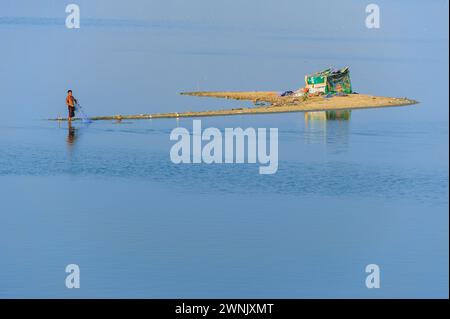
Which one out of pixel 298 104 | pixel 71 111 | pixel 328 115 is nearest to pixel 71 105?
pixel 71 111

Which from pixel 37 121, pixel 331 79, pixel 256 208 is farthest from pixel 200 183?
pixel 331 79

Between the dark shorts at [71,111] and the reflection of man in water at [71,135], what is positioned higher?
the dark shorts at [71,111]

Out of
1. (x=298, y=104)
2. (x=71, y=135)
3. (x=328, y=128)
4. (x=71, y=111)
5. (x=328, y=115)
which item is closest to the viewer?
(x=71, y=135)

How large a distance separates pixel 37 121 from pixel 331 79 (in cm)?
1575

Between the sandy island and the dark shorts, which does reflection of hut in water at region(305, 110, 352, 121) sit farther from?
the dark shorts

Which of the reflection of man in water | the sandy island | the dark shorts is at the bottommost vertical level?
the reflection of man in water

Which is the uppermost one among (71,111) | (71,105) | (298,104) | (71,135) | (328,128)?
(298,104)

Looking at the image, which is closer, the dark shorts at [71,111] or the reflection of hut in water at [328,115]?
the dark shorts at [71,111]

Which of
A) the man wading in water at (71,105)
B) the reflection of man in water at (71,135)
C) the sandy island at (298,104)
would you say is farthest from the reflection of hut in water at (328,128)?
the man wading in water at (71,105)

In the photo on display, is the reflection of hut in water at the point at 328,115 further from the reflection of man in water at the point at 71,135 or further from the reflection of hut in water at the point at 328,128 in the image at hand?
the reflection of man in water at the point at 71,135

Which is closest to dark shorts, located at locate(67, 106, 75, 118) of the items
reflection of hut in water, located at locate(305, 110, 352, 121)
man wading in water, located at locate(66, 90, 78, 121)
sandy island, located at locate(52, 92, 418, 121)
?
man wading in water, located at locate(66, 90, 78, 121)

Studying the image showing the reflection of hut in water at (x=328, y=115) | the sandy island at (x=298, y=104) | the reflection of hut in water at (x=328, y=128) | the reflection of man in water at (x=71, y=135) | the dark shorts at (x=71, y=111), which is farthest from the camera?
the reflection of hut in water at (x=328, y=115)

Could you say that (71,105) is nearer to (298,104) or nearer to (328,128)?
(328,128)

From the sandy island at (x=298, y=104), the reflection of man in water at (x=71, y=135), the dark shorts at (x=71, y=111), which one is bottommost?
the reflection of man in water at (x=71, y=135)
